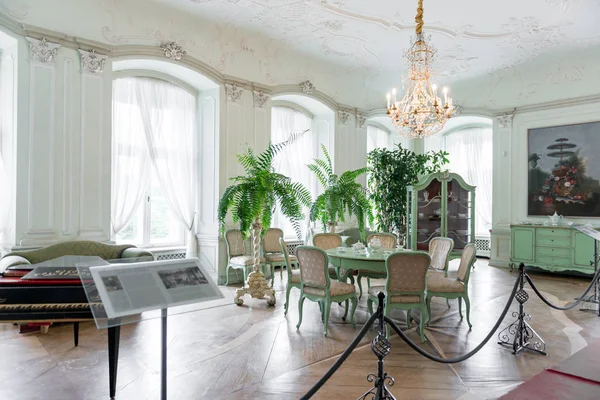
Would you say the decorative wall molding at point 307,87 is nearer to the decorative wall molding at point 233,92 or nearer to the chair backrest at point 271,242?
the decorative wall molding at point 233,92

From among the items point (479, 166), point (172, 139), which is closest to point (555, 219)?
point (479, 166)

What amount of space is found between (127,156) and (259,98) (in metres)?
2.39

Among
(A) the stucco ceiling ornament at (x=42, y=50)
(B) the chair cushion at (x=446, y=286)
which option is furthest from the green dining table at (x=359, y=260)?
(A) the stucco ceiling ornament at (x=42, y=50)

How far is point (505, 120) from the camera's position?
27.7 ft

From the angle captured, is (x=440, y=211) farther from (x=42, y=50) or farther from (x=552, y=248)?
(x=42, y=50)

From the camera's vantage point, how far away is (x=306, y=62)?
7.63 metres

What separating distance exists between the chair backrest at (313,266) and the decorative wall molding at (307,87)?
427 centimetres

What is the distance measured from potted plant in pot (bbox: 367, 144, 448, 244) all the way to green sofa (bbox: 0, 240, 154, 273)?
522 cm

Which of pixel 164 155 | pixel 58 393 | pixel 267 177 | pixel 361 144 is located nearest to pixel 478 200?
pixel 361 144

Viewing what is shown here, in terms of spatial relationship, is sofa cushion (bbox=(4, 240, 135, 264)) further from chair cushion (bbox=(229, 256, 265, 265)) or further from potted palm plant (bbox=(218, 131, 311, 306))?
chair cushion (bbox=(229, 256, 265, 265))

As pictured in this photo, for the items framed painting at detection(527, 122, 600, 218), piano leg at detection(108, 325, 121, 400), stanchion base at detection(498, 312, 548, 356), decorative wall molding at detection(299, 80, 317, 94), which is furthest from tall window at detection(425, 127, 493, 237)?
piano leg at detection(108, 325, 121, 400)

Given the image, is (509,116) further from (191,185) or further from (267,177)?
(191,185)

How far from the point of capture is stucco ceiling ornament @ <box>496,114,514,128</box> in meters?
8.38

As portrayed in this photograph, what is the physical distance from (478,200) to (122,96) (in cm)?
845
